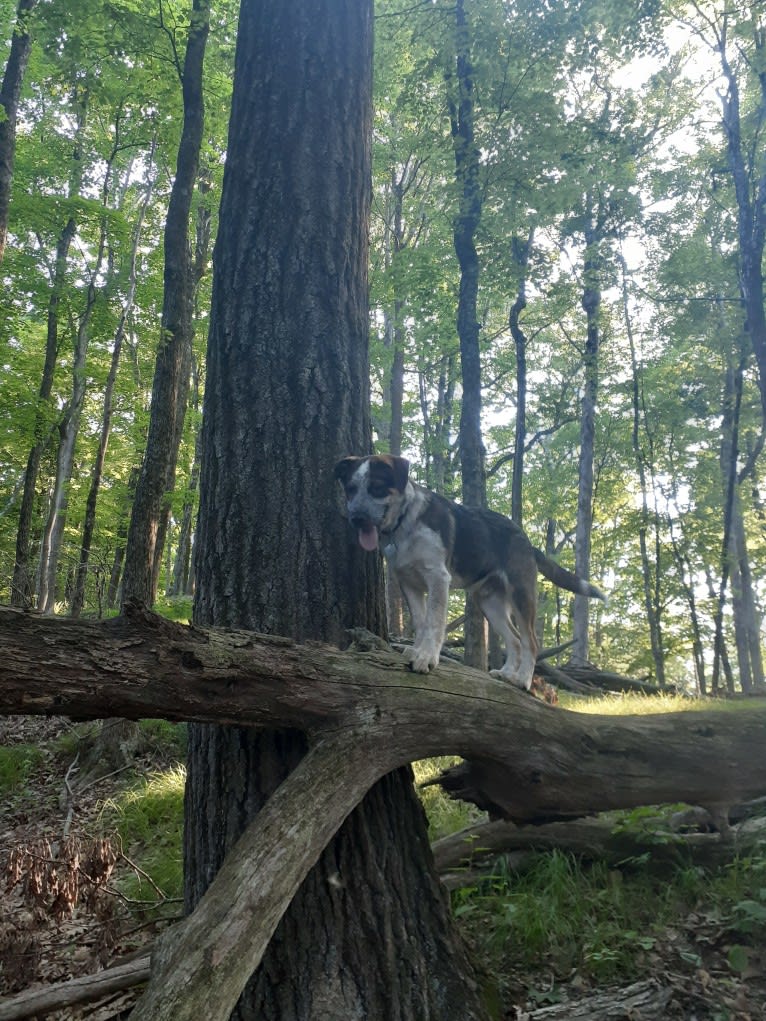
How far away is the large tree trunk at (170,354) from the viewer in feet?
28.3

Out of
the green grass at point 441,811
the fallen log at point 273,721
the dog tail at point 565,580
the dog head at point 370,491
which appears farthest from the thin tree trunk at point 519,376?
the fallen log at point 273,721

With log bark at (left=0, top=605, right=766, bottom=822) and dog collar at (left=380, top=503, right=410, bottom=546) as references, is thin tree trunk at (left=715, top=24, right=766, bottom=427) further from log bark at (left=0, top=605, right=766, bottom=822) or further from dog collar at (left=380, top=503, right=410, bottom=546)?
dog collar at (left=380, top=503, right=410, bottom=546)

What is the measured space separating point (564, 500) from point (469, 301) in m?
15.1

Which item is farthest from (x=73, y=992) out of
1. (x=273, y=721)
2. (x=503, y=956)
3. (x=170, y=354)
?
(x=170, y=354)

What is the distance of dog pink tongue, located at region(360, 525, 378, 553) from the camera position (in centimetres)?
→ 349

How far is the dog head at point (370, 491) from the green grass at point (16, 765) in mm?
6563

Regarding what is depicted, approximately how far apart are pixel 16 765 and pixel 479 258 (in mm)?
11673

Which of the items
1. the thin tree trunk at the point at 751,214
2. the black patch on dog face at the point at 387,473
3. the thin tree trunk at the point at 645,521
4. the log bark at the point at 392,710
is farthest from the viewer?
the thin tree trunk at the point at 645,521

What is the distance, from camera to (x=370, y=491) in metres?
3.79

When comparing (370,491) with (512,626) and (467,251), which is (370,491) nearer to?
(512,626)

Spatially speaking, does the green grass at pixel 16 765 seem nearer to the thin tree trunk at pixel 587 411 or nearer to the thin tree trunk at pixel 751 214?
the thin tree trunk at pixel 587 411

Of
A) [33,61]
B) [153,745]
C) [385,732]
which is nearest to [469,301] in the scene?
[153,745]

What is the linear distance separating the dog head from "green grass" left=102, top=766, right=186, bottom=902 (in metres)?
3.38

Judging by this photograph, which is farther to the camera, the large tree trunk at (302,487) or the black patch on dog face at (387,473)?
the black patch on dog face at (387,473)
